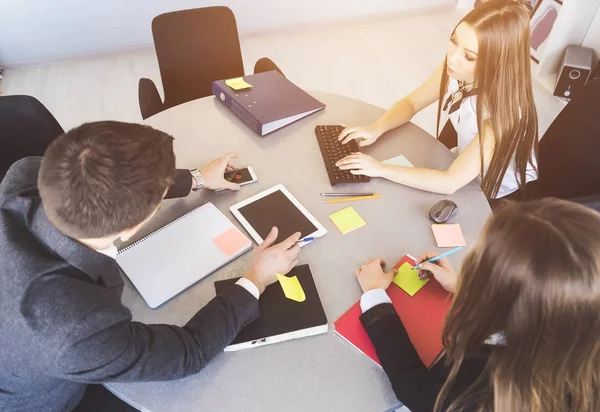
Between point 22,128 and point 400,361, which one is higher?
point 22,128

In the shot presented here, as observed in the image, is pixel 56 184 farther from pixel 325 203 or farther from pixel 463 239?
pixel 463 239

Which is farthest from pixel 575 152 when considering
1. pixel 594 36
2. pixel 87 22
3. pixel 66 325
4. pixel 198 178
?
pixel 87 22

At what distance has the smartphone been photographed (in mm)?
1489

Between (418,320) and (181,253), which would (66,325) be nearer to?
(181,253)

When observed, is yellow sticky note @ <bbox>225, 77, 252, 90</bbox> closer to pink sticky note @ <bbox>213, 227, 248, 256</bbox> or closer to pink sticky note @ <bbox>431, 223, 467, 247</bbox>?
pink sticky note @ <bbox>213, 227, 248, 256</bbox>

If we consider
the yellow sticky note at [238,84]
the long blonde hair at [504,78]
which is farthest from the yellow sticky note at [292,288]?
the yellow sticky note at [238,84]

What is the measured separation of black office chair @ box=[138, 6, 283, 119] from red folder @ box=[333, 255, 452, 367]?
1.25m

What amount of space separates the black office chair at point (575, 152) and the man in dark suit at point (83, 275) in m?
1.33

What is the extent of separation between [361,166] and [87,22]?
268 cm

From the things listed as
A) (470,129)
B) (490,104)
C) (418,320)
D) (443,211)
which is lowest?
(418,320)

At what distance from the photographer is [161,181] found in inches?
38.0

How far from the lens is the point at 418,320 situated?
1185 mm

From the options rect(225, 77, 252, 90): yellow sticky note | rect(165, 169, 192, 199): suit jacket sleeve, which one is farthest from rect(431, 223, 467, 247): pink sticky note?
rect(225, 77, 252, 90): yellow sticky note

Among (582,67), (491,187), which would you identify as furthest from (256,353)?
(582,67)
